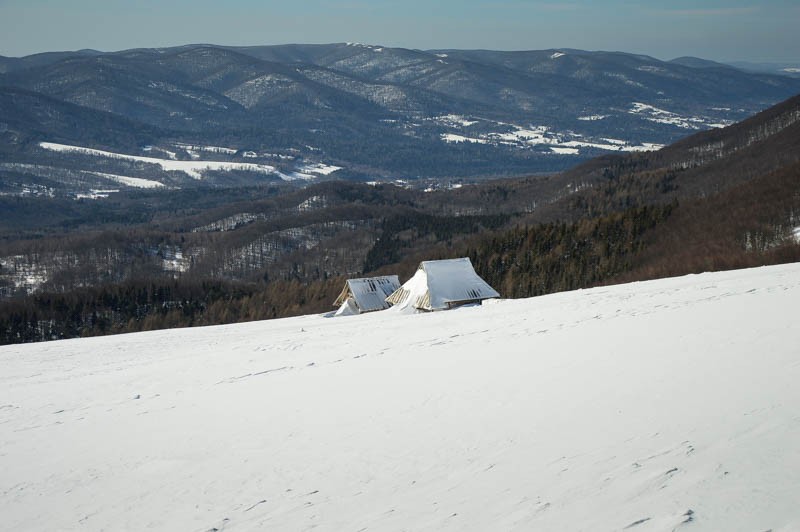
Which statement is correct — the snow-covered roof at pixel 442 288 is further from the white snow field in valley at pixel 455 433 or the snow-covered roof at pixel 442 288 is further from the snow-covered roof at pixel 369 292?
the white snow field in valley at pixel 455 433

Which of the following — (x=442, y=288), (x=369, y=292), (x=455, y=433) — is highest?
(x=442, y=288)

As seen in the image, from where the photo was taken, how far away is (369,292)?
59781mm

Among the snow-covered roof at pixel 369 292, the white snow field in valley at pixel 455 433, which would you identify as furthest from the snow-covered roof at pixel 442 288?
the white snow field in valley at pixel 455 433

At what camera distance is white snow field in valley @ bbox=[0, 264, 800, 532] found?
424 inches

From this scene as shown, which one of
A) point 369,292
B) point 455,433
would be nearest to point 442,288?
point 369,292

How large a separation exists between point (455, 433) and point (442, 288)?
34617mm

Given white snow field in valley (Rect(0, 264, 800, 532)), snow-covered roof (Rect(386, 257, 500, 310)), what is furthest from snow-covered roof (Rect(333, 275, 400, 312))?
white snow field in valley (Rect(0, 264, 800, 532))

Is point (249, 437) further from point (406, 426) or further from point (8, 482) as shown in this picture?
point (8, 482)

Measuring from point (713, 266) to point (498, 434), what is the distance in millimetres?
47324

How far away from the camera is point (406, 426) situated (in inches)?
621

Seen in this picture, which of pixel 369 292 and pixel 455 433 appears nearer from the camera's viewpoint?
pixel 455 433

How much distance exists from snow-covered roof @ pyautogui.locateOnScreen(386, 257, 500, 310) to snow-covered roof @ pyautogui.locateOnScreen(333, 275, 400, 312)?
704cm

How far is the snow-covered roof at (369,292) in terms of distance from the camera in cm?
5872

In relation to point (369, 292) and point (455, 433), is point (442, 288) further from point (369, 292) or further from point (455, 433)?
point (455, 433)
